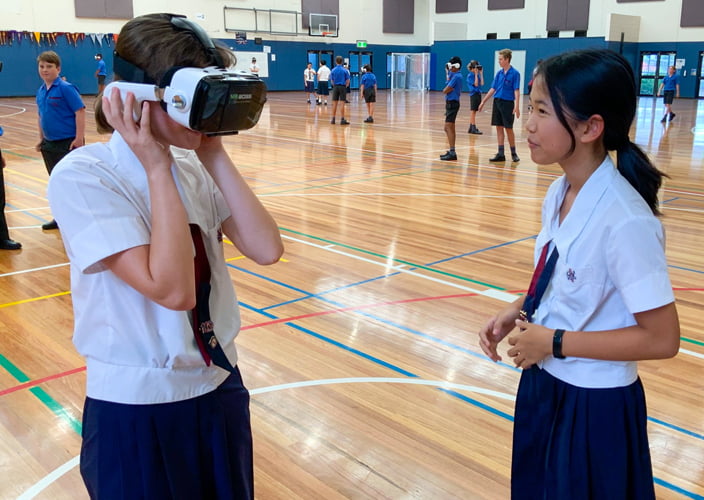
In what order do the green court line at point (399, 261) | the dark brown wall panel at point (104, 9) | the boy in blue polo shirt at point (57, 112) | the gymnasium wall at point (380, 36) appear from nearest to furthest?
1. the green court line at point (399, 261)
2. the boy in blue polo shirt at point (57, 112)
3. the gymnasium wall at point (380, 36)
4. the dark brown wall panel at point (104, 9)

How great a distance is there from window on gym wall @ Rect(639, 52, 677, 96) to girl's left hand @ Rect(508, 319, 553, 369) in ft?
95.5

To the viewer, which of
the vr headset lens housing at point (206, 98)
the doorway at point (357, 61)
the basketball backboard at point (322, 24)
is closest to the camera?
the vr headset lens housing at point (206, 98)

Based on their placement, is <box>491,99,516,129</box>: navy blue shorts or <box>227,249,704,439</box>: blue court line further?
<box>491,99,516,129</box>: navy blue shorts

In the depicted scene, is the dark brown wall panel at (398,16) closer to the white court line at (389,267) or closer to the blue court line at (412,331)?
the white court line at (389,267)

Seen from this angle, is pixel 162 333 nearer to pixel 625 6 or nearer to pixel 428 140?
pixel 428 140

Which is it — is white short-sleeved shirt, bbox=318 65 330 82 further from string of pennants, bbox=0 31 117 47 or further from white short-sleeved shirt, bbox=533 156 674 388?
white short-sleeved shirt, bbox=533 156 674 388

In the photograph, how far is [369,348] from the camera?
3658 mm

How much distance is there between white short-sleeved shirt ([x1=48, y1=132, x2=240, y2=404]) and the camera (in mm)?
1183

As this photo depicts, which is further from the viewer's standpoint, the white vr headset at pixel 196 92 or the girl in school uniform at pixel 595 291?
the girl in school uniform at pixel 595 291

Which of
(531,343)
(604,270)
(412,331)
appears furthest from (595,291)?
(412,331)

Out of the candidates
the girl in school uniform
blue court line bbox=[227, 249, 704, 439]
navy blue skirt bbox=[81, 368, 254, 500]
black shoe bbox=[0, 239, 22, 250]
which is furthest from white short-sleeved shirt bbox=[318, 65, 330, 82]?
navy blue skirt bbox=[81, 368, 254, 500]

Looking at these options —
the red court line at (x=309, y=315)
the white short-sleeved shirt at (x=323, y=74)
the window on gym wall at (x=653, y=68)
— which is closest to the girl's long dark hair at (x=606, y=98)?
the red court line at (x=309, y=315)

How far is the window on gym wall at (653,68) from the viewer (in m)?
26.8

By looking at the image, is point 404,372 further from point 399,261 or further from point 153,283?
point 153,283
